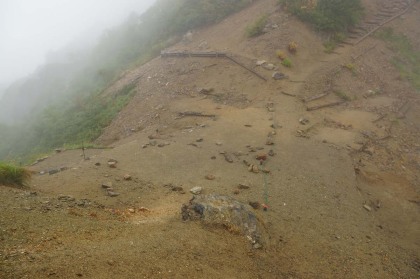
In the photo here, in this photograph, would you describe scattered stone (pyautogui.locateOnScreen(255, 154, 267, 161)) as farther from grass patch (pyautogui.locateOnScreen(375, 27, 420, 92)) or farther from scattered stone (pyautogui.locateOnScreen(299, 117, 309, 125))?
grass patch (pyautogui.locateOnScreen(375, 27, 420, 92))

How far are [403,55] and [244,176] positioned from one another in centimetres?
1364

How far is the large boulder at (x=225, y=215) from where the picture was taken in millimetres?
6621

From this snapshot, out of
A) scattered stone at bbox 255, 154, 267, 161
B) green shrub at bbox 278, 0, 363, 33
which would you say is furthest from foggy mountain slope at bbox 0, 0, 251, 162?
scattered stone at bbox 255, 154, 267, 161

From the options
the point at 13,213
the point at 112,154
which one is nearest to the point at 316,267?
the point at 13,213

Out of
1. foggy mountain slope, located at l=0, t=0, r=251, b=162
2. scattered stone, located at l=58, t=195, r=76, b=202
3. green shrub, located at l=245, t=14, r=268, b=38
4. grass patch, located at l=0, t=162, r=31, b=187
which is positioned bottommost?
foggy mountain slope, located at l=0, t=0, r=251, b=162

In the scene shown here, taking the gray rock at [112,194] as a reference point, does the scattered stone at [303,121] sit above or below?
below

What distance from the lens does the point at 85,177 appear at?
8.95 meters

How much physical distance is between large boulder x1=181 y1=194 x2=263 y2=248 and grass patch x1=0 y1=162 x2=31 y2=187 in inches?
145

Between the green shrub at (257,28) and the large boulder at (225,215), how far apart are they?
1288 centimetres

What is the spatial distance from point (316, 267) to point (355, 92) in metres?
10.8

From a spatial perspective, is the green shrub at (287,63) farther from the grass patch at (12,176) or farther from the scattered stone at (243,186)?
the grass patch at (12,176)

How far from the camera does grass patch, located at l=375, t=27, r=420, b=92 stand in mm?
17167

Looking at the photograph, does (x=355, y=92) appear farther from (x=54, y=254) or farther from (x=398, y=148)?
(x=54, y=254)

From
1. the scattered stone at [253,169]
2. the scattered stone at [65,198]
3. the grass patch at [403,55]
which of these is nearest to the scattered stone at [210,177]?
the scattered stone at [253,169]
